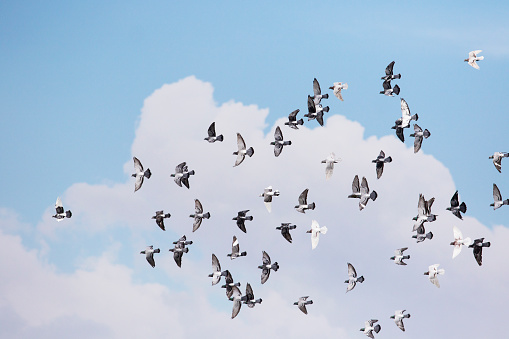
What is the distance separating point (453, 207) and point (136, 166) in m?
30.0

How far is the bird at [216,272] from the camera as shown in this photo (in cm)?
9106

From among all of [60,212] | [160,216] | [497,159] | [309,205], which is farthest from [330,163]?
[60,212]

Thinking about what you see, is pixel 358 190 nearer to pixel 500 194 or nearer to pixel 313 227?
pixel 313 227

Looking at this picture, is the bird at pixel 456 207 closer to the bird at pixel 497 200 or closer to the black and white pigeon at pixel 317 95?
the bird at pixel 497 200

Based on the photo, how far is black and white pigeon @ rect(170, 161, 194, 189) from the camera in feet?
290


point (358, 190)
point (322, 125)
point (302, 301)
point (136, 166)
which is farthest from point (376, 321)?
point (136, 166)

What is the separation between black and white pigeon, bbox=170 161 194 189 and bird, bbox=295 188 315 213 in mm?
10221

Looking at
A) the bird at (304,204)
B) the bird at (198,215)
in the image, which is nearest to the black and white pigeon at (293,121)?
the bird at (304,204)

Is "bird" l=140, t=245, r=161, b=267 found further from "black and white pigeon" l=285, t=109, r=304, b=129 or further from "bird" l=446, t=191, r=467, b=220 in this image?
"bird" l=446, t=191, r=467, b=220

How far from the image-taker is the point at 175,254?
294 feet

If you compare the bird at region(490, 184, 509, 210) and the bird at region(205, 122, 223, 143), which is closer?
the bird at region(490, 184, 509, 210)

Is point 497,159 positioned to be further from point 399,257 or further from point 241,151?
point 241,151

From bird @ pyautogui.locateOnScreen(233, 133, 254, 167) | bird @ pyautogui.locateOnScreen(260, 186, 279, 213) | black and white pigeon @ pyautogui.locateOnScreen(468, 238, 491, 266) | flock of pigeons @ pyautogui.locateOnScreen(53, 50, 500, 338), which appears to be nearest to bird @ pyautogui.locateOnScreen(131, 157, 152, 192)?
flock of pigeons @ pyautogui.locateOnScreen(53, 50, 500, 338)

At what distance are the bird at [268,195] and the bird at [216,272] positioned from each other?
8.13 metres
